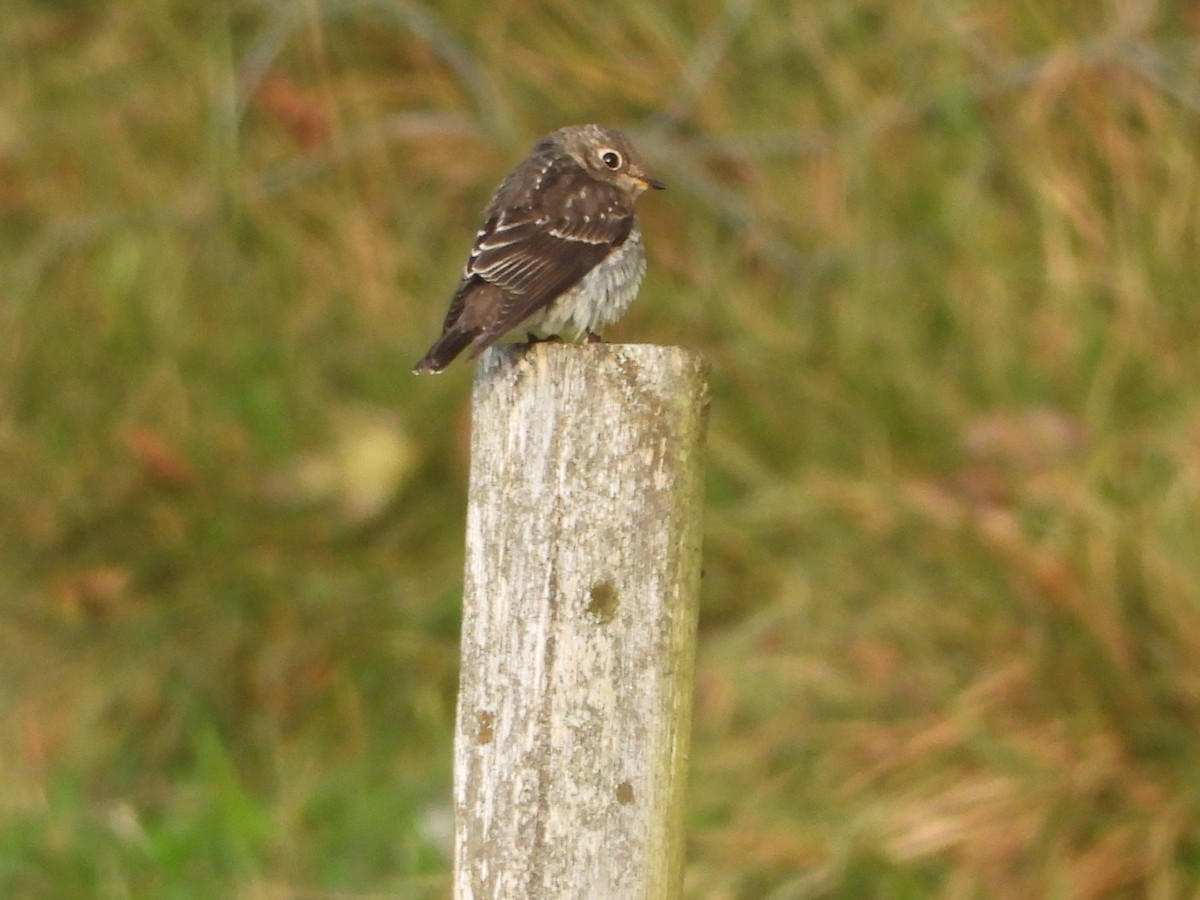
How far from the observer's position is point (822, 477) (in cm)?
566

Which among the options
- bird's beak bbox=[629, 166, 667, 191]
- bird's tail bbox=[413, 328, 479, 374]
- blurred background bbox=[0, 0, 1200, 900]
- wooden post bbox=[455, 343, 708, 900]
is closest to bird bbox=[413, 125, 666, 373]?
bird's tail bbox=[413, 328, 479, 374]

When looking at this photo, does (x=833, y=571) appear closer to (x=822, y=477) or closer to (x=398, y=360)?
(x=822, y=477)

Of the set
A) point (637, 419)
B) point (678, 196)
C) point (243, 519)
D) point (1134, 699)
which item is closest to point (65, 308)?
point (243, 519)

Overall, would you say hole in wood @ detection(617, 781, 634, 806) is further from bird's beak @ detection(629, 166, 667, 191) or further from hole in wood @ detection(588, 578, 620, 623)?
bird's beak @ detection(629, 166, 667, 191)

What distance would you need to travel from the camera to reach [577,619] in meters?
2.69

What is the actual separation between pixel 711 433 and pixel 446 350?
231 centimetres

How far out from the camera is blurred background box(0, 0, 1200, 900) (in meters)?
4.86

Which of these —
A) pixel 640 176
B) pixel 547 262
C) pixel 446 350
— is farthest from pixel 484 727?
pixel 640 176

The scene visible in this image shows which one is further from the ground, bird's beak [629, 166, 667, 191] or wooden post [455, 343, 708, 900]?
bird's beak [629, 166, 667, 191]

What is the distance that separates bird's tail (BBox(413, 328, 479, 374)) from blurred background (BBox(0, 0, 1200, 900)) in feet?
5.05

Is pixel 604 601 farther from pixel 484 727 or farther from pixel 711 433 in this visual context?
pixel 711 433

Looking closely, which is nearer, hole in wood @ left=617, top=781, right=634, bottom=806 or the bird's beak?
hole in wood @ left=617, top=781, right=634, bottom=806

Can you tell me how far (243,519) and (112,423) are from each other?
0.57 meters

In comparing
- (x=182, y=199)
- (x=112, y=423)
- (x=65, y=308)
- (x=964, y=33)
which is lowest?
(x=112, y=423)
